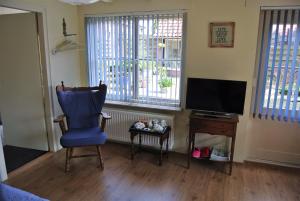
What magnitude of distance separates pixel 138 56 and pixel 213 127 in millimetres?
1477

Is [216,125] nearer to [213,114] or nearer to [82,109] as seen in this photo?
[213,114]

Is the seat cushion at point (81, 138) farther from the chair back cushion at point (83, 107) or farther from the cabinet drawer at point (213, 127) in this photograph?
the cabinet drawer at point (213, 127)

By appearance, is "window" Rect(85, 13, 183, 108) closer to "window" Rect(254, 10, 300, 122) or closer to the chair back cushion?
the chair back cushion

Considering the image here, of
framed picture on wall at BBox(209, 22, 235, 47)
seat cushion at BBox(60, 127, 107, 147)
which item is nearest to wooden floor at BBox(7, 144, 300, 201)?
seat cushion at BBox(60, 127, 107, 147)

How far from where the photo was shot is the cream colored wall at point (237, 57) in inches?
112

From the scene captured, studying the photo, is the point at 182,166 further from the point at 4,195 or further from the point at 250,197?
the point at 4,195

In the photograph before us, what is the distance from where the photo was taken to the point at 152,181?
274 centimetres

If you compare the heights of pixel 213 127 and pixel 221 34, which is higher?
pixel 221 34

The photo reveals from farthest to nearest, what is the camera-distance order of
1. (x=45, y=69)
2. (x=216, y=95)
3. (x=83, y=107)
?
(x=83, y=107), (x=45, y=69), (x=216, y=95)

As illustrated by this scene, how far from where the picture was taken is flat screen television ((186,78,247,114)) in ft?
9.16

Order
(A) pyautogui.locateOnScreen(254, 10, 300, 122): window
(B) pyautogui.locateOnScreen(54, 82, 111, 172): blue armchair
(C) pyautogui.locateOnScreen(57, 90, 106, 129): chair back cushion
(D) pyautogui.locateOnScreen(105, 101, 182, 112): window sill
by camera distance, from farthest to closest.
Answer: (D) pyautogui.locateOnScreen(105, 101, 182, 112): window sill
(C) pyautogui.locateOnScreen(57, 90, 106, 129): chair back cushion
(B) pyautogui.locateOnScreen(54, 82, 111, 172): blue armchair
(A) pyautogui.locateOnScreen(254, 10, 300, 122): window

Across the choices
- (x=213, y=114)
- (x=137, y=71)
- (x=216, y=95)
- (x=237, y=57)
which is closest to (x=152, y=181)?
(x=213, y=114)

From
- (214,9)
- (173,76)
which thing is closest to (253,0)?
(214,9)

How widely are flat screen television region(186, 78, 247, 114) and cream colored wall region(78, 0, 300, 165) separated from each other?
233mm
